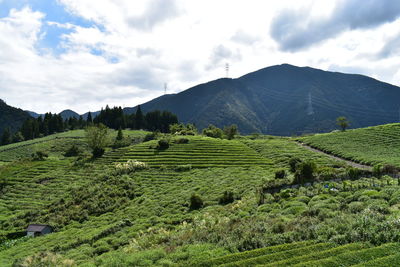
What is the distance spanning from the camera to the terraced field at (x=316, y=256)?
33.4 feet

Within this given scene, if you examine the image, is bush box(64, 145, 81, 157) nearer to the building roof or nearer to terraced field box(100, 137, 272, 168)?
terraced field box(100, 137, 272, 168)

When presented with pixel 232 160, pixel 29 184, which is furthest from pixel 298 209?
pixel 29 184

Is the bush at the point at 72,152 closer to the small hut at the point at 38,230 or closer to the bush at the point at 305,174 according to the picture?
the small hut at the point at 38,230

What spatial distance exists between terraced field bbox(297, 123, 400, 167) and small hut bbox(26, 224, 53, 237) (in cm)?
5054

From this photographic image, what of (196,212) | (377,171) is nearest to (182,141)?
(196,212)

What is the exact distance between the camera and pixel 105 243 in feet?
69.2

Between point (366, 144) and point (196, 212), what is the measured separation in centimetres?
5416

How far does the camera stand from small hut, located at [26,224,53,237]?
30.1 meters

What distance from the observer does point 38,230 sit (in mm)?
30188

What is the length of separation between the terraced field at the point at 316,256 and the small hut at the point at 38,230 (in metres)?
26.8

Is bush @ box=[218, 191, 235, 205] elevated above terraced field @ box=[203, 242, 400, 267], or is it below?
below

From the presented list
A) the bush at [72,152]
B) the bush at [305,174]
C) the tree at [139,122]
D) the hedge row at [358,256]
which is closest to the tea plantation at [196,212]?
the hedge row at [358,256]

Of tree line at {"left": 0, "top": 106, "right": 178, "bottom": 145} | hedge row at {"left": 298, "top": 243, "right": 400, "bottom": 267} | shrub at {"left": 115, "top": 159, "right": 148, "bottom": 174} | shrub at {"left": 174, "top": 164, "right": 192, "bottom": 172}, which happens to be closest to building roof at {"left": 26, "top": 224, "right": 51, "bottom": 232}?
shrub at {"left": 115, "top": 159, "right": 148, "bottom": 174}

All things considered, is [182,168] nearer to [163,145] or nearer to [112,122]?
[163,145]
